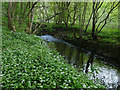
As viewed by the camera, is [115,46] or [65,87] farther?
[115,46]

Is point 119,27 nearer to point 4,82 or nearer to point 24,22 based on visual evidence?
point 24,22

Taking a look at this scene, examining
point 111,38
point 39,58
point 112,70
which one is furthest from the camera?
point 111,38

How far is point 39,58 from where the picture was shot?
6.38 meters

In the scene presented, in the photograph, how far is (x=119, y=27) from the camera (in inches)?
653

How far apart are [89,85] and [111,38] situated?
1219 cm

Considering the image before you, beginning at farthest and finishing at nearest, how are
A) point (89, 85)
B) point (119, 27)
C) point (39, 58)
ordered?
1. point (119, 27)
2. point (39, 58)
3. point (89, 85)

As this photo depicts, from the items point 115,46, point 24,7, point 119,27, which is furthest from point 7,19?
point 119,27

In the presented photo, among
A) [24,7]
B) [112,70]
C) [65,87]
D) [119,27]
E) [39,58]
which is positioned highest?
[24,7]

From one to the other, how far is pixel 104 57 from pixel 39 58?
734 centimetres

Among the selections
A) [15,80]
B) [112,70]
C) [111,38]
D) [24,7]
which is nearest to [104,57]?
[112,70]

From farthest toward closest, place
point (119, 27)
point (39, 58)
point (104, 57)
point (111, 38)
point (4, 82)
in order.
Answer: point (119, 27)
point (111, 38)
point (104, 57)
point (39, 58)
point (4, 82)

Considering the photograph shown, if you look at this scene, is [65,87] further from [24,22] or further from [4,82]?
[24,22]

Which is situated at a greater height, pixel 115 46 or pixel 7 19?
pixel 7 19

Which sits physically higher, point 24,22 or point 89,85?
point 24,22
